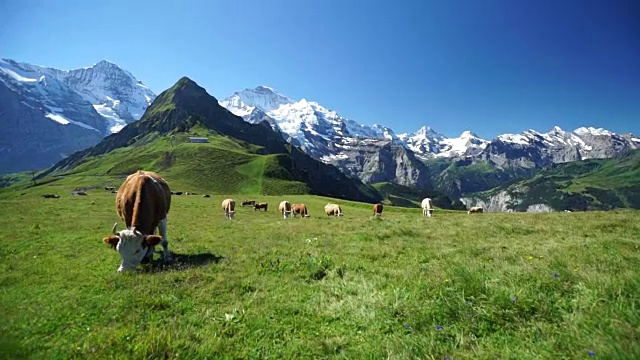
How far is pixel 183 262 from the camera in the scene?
14242 mm

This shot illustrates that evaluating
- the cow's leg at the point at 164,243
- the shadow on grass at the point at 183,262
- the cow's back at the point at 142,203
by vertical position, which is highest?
the cow's back at the point at 142,203

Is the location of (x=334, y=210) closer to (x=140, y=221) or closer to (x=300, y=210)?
(x=300, y=210)

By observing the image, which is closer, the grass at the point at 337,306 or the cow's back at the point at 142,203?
the grass at the point at 337,306

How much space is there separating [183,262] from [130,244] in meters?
2.28

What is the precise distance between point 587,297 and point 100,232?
27868 millimetres

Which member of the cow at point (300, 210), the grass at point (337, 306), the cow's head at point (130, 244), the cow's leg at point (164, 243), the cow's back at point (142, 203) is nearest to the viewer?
the grass at point (337, 306)

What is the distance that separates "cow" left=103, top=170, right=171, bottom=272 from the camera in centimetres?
1285

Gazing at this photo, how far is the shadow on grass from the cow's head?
0.56 m

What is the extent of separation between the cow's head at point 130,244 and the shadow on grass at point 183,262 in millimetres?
556

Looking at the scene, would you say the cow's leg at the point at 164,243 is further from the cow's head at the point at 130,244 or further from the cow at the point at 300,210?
the cow at the point at 300,210

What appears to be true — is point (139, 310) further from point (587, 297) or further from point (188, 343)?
point (587, 297)

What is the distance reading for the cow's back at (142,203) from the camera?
1451 cm

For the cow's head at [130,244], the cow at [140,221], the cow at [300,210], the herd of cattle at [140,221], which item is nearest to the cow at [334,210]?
the cow at [300,210]

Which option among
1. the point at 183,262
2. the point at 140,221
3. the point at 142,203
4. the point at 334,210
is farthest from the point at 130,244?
the point at 334,210
